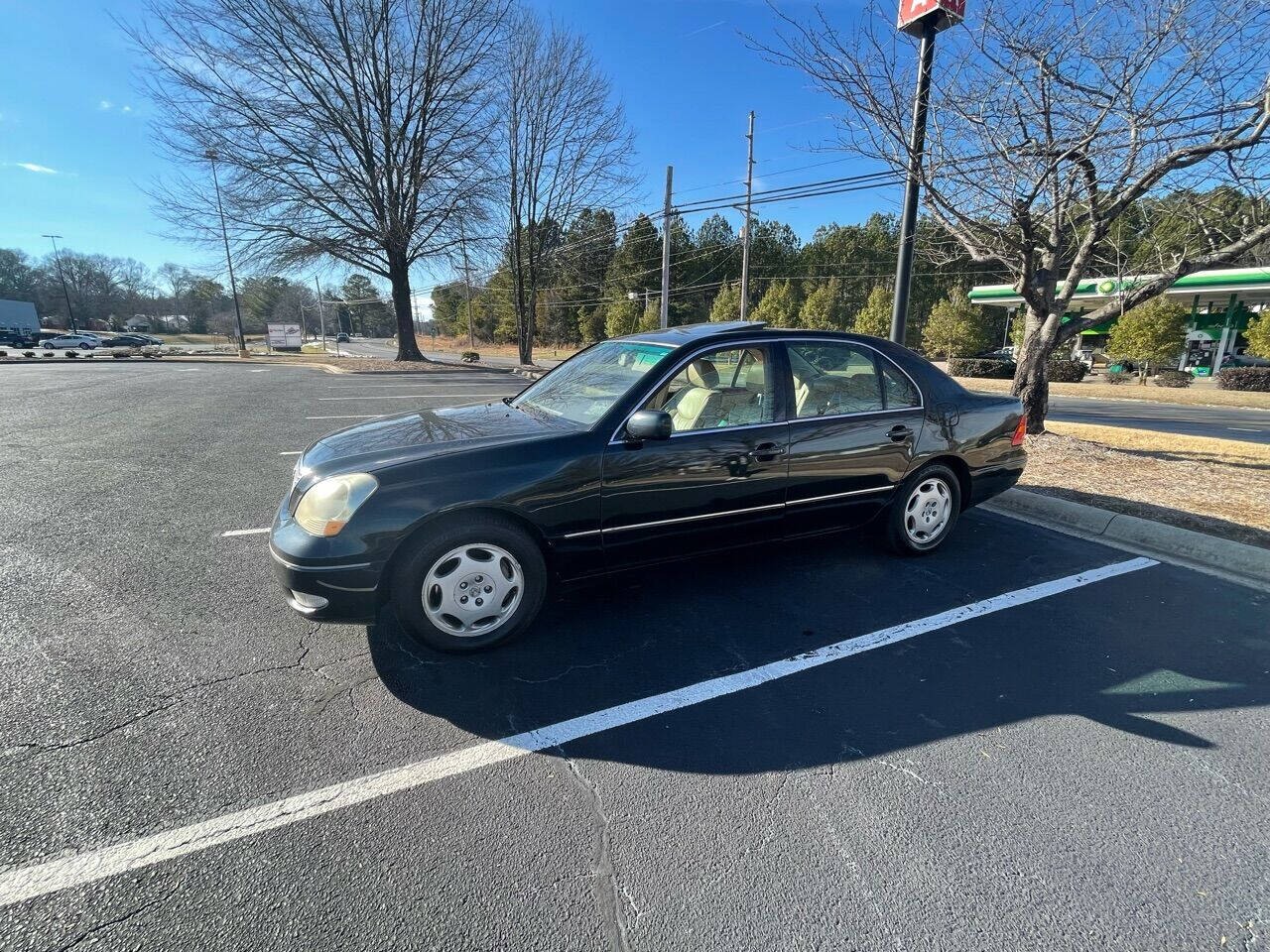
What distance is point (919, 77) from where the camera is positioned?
687 centimetres

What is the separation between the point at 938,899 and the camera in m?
1.77

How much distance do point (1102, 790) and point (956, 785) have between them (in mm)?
527

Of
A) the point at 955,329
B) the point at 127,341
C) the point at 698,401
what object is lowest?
the point at 698,401

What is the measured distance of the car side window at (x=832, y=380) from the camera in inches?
152

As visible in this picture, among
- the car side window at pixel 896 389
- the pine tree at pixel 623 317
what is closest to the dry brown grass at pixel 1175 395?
the car side window at pixel 896 389

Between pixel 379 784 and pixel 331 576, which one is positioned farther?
pixel 331 576

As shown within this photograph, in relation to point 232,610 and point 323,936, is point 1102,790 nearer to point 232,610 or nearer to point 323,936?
point 323,936

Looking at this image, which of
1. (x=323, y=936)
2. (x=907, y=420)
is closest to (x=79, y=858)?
(x=323, y=936)

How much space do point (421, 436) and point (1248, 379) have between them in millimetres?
35913

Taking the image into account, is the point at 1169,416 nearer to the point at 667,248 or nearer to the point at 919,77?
the point at 919,77

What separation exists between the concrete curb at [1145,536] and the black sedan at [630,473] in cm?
99

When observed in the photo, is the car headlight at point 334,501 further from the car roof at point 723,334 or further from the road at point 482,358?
the road at point 482,358

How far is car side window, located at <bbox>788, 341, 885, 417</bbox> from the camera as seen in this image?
3865mm

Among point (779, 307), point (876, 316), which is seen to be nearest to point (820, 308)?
point (779, 307)
